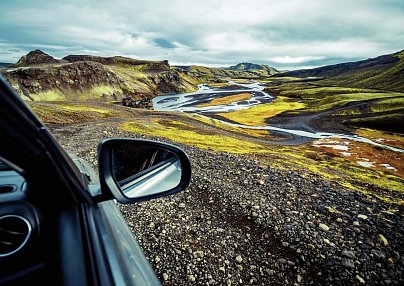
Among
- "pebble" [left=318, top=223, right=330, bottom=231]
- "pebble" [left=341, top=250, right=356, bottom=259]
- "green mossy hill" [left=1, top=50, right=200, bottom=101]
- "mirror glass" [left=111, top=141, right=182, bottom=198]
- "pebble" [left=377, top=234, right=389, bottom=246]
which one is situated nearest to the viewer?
"mirror glass" [left=111, top=141, right=182, bottom=198]

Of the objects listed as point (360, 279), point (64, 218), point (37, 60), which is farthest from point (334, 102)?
point (37, 60)

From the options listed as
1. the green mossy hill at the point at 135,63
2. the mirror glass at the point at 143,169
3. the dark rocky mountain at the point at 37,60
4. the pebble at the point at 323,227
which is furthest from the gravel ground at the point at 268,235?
the green mossy hill at the point at 135,63

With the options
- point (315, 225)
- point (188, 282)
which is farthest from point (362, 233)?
point (188, 282)

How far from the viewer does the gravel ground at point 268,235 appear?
237 inches

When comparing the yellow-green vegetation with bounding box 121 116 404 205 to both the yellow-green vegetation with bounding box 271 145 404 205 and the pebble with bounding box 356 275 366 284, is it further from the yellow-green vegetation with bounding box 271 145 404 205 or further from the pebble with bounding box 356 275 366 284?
the pebble with bounding box 356 275 366 284

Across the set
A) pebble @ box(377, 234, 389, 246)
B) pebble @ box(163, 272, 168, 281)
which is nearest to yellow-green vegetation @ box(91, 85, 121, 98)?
pebble @ box(163, 272, 168, 281)

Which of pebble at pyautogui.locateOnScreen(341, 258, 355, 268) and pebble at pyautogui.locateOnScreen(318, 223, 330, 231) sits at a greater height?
pebble at pyautogui.locateOnScreen(318, 223, 330, 231)

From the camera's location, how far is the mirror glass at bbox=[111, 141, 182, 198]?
2.15 metres

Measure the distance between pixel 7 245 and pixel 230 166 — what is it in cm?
1205

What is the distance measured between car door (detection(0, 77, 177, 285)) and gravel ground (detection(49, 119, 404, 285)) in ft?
15.2

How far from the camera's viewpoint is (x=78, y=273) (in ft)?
4.55

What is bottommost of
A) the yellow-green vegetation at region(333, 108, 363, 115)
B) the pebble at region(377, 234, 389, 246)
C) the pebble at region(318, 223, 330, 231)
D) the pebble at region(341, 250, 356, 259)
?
the yellow-green vegetation at region(333, 108, 363, 115)

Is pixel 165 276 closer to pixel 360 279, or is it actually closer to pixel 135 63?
pixel 360 279

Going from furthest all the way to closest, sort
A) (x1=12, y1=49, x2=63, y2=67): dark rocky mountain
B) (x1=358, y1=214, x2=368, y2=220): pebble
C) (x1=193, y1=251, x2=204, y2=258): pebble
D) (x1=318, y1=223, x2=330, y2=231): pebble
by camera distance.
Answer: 1. (x1=12, y1=49, x2=63, y2=67): dark rocky mountain
2. (x1=358, y1=214, x2=368, y2=220): pebble
3. (x1=318, y1=223, x2=330, y2=231): pebble
4. (x1=193, y1=251, x2=204, y2=258): pebble
